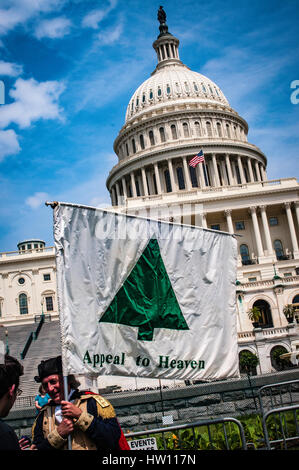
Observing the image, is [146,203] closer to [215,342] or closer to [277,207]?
[277,207]

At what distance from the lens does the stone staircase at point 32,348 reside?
1011 inches

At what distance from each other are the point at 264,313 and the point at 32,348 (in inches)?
739

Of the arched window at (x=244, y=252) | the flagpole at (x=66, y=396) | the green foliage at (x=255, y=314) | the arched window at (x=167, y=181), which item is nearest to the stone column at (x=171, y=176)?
the arched window at (x=167, y=181)

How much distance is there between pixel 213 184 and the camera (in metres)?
71.6

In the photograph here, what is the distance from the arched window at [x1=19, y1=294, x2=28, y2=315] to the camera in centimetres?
5916

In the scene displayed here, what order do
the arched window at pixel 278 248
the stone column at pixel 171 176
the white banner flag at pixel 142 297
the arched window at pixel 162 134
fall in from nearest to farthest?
1. the white banner flag at pixel 142 297
2. the arched window at pixel 278 248
3. the stone column at pixel 171 176
4. the arched window at pixel 162 134

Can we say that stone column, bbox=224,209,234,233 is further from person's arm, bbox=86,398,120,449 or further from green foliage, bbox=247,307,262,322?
person's arm, bbox=86,398,120,449

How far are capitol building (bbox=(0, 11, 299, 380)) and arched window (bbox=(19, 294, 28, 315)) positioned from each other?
0.13m

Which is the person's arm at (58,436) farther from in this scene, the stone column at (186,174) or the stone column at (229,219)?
the stone column at (186,174)

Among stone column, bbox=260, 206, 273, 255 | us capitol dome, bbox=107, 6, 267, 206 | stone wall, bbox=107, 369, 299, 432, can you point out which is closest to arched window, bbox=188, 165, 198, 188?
us capitol dome, bbox=107, 6, 267, 206

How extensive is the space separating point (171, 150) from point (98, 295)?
68440 millimetres

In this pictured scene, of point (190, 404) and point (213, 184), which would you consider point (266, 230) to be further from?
point (190, 404)

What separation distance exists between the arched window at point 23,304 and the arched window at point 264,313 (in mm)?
32160
